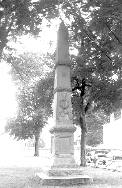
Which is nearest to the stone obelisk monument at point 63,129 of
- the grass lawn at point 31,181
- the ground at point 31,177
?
the grass lawn at point 31,181

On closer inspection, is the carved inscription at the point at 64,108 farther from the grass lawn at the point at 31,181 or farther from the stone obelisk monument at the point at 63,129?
the grass lawn at the point at 31,181

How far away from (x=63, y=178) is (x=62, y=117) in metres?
2.62

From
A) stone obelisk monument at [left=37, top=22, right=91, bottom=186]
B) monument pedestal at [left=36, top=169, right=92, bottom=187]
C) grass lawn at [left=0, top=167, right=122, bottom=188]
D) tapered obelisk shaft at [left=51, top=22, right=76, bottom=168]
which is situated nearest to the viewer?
grass lawn at [left=0, top=167, right=122, bottom=188]

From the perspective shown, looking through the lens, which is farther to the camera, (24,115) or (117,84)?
(24,115)

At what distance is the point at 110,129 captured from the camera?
169 ft

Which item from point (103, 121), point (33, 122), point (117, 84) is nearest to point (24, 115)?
point (33, 122)

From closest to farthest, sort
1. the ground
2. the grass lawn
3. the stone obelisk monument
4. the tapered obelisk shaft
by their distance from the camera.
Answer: the grass lawn < the ground < the stone obelisk monument < the tapered obelisk shaft

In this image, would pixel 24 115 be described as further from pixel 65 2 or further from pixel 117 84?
pixel 65 2

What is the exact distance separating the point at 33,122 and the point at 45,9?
37.0 m

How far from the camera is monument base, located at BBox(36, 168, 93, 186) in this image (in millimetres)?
12995

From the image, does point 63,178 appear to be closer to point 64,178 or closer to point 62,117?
point 64,178

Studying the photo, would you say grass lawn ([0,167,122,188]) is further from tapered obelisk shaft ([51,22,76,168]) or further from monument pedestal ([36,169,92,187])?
tapered obelisk shaft ([51,22,76,168])

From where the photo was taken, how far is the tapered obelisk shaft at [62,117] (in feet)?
46.8

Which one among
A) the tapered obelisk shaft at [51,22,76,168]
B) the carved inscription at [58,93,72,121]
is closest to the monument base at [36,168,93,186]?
the tapered obelisk shaft at [51,22,76,168]
